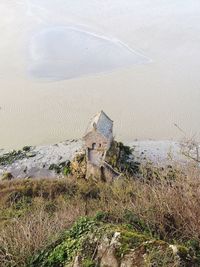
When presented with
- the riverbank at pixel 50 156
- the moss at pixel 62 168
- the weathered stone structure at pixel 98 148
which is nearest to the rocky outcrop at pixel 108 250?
the weathered stone structure at pixel 98 148

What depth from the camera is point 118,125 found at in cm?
2509

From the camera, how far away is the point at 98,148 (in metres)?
20.8

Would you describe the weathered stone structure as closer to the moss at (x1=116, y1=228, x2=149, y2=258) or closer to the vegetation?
the vegetation

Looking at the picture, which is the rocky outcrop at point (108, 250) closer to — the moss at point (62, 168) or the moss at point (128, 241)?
the moss at point (128, 241)

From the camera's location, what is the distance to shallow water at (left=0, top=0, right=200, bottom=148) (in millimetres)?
25391

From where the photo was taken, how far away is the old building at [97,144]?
2048cm

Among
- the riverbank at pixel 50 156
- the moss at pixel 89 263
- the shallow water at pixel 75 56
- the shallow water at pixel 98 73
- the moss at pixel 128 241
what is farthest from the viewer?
the shallow water at pixel 75 56

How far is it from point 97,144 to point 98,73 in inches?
334

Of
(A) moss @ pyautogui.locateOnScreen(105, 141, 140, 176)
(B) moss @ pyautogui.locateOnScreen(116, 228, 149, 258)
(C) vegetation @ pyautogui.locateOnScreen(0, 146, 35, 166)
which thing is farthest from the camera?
(C) vegetation @ pyautogui.locateOnScreen(0, 146, 35, 166)

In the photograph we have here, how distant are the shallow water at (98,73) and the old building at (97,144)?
12.6 ft

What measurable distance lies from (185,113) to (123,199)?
48.2ft

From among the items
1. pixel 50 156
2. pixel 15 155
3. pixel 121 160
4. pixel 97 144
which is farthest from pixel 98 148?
pixel 15 155

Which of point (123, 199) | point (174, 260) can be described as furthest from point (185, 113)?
point (174, 260)

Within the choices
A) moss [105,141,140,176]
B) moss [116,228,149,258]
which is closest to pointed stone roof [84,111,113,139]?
moss [105,141,140,176]
